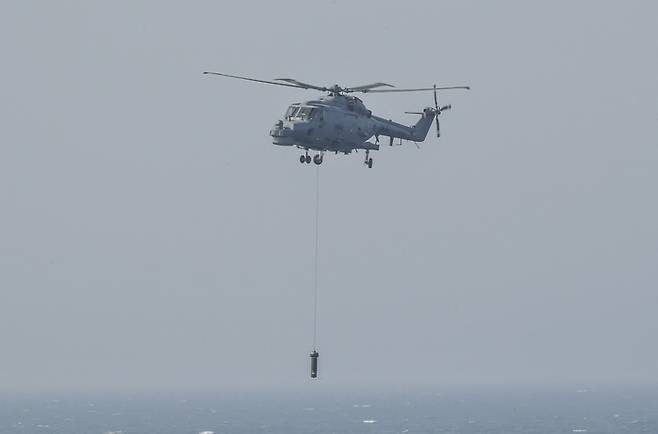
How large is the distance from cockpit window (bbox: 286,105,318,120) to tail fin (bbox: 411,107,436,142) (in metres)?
15.2

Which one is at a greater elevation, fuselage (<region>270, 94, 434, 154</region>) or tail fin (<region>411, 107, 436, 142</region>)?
tail fin (<region>411, 107, 436, 142</region>)

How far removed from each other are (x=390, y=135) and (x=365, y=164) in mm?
7083

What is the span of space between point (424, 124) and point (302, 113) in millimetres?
16436

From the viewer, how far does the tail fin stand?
333 feet

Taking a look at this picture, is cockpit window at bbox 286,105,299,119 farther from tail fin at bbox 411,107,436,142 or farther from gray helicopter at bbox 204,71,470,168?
tail fin at bbox 411,107,436,142

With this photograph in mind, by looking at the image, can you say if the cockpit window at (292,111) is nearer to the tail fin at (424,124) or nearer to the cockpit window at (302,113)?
the cockpit window at (302,113)

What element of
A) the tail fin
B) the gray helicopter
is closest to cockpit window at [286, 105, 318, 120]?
→ the gray helicopter

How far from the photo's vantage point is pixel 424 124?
102062 millimetres

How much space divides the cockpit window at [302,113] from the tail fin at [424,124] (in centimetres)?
1523

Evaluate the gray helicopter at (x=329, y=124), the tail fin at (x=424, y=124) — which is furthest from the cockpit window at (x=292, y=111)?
the tail fin at (x=424, y=124)

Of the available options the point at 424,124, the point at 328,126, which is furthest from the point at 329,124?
the point at 424,124

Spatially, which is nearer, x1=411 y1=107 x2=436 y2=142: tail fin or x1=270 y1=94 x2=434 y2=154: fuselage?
x1=270 y1=94 x2=434 y2=154: fuselage

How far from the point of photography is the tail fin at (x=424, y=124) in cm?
10162

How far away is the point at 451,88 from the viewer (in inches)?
3312
